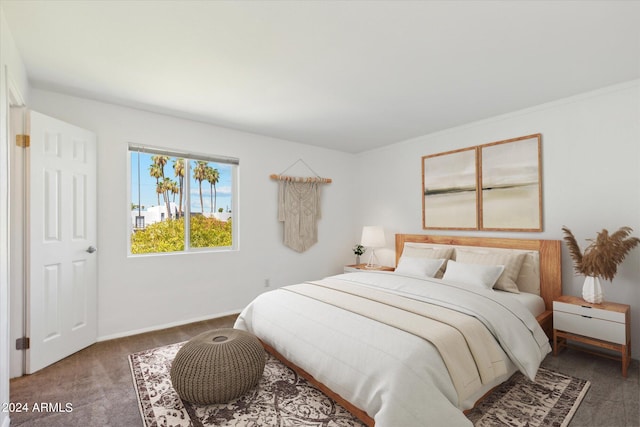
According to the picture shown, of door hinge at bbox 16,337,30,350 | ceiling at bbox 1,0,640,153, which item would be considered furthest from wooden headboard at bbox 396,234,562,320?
door hinge at bbox 16,337,30,350

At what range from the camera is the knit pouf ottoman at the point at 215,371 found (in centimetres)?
198

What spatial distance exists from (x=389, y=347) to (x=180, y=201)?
314 centimetres

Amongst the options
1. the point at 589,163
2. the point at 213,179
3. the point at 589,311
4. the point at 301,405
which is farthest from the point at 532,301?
the point at 213,179

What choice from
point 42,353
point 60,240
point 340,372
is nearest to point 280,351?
point 340,372

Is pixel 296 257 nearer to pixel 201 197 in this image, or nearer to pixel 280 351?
pixel 201 197

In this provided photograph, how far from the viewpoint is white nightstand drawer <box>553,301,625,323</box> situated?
8.04ft

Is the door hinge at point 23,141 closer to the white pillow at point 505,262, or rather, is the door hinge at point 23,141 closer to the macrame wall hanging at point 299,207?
the macrame wall hanging at point 299,207

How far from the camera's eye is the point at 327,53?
2262 mm

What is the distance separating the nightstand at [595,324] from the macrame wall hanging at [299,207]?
3.18m

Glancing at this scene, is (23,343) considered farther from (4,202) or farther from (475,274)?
(475,274)

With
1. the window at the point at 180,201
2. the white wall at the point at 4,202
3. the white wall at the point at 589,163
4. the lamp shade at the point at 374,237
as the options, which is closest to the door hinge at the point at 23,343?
the white wall at the point at 4,202

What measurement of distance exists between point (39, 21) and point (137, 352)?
8.93ft

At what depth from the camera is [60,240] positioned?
9.04ft

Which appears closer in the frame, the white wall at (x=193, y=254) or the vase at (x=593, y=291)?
the vase at (x=593, y=291)
